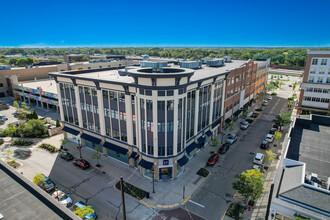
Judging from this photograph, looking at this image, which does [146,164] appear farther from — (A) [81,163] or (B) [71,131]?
(B) [71,131]

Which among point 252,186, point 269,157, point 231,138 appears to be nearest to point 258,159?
point 269,157

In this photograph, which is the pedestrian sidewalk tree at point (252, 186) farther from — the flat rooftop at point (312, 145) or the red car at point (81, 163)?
the red car at point (81, 163)

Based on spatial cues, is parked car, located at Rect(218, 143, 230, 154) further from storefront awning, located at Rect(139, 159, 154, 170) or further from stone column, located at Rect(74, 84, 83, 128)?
stone column, located at Rect(74, 84, 83, 128)

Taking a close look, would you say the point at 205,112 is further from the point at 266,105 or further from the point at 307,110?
the point at 266,105

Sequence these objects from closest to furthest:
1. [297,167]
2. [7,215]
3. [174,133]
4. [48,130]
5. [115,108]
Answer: [7,215], [297,167], [174,133], [115,108], [48,130]

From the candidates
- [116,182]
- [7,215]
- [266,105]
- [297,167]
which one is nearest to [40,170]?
[116,182]

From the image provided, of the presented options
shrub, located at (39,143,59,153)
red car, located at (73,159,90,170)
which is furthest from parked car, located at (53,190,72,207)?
shrub, located at (39,143,59,153)
